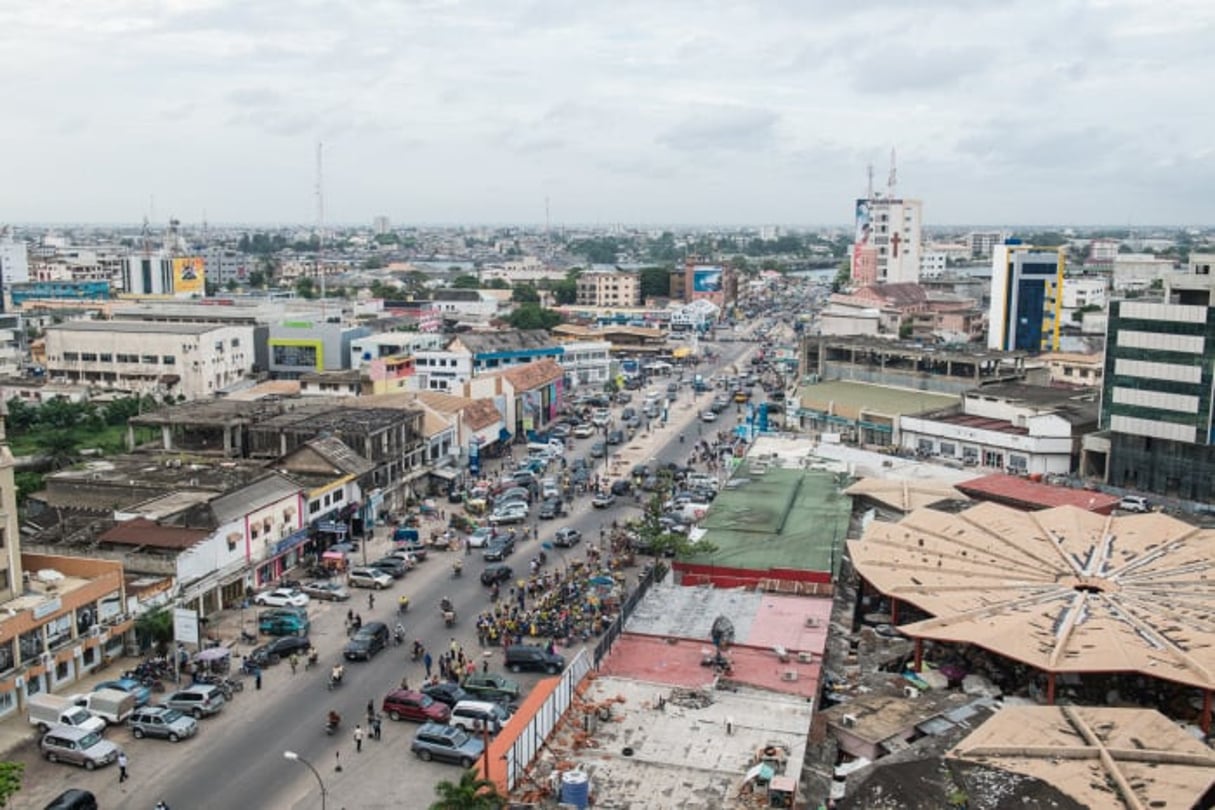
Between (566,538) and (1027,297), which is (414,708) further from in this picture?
(1027,297)

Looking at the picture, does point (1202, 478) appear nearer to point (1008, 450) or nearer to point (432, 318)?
point (1008, 450)

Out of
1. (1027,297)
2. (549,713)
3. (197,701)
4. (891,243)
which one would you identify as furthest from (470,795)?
(891,243)

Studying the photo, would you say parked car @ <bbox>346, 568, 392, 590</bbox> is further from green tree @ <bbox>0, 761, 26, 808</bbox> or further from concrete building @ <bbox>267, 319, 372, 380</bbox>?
concrete building @ <bbox>267, 319, 372, 380</bbox>

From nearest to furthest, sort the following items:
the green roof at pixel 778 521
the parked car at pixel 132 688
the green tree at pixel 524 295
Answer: the parked car at pixel 132 688 → the green roof at pixel 778 521 → the green tree at pixel 524 295

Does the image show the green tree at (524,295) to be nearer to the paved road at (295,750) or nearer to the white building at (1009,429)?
the white building at (1009,429)

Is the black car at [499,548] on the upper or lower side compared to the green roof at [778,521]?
lower

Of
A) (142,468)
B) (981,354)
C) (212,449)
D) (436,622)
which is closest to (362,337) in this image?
(212,449)

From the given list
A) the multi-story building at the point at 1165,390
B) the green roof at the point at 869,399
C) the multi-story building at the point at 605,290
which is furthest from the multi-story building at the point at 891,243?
the multi-story building at the point at 1165,390
